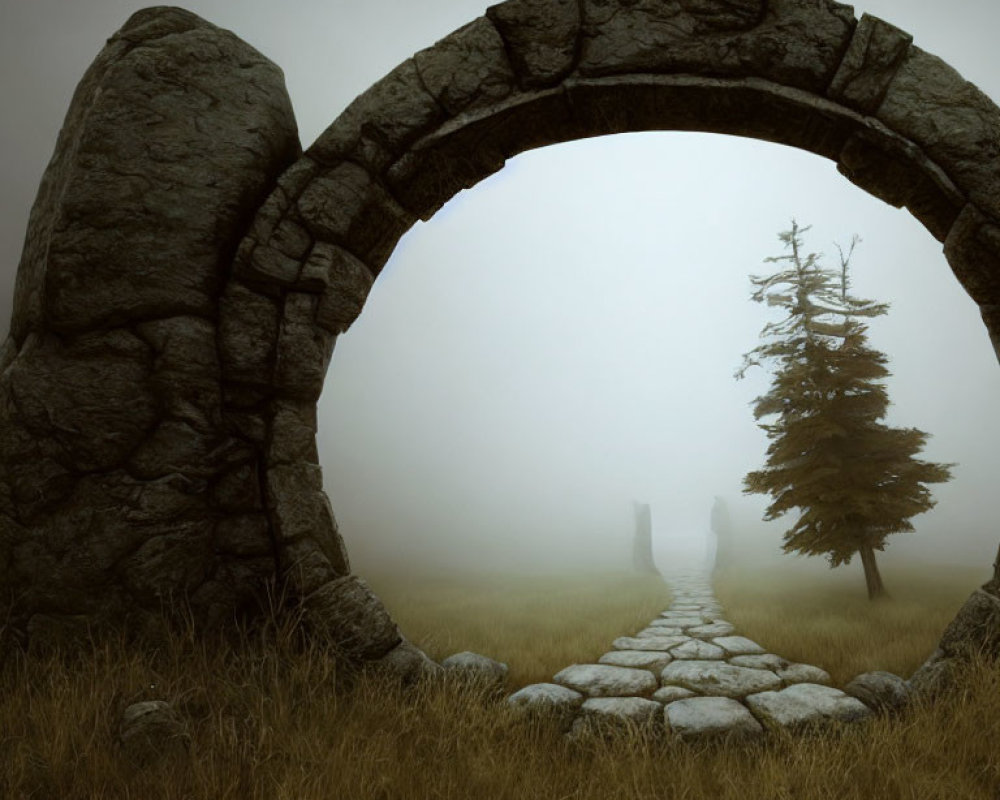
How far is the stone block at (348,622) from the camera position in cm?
252

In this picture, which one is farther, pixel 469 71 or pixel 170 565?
pixel 469 71

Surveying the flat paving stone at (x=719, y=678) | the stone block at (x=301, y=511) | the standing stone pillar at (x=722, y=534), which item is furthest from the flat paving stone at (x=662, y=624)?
the standing stone pillar at (x=722, y=534)

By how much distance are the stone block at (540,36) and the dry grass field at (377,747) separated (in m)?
3.25

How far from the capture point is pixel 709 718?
2660 millimetres

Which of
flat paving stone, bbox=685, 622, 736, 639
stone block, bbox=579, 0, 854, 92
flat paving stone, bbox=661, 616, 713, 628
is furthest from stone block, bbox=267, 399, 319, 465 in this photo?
flat paving stone, bbox=661, 616, 713, 628

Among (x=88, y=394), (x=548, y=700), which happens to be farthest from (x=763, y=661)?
(x=88, y=394)

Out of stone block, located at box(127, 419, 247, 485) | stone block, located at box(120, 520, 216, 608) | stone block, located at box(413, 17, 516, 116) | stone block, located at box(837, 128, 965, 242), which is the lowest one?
stone block, located at box(120, 520, 216, 608)

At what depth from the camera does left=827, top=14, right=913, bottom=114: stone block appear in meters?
2.69

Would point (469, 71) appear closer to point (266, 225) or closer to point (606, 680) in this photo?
point (266, 225)

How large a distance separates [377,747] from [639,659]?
281 cm

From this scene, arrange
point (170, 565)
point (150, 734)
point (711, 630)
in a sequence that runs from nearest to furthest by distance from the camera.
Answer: point (150, 734) → point (170, 565) → point (711, 630)

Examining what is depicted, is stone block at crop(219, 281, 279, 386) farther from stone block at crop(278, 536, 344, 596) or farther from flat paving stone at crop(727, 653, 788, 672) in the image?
flat paving stone at crop(727, 653, 788, 672)

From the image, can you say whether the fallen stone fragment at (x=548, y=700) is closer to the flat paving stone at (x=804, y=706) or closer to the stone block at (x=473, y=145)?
the flat paving stone at (x=804, y=706)

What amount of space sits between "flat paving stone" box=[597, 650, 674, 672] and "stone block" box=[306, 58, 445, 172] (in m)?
3.93
